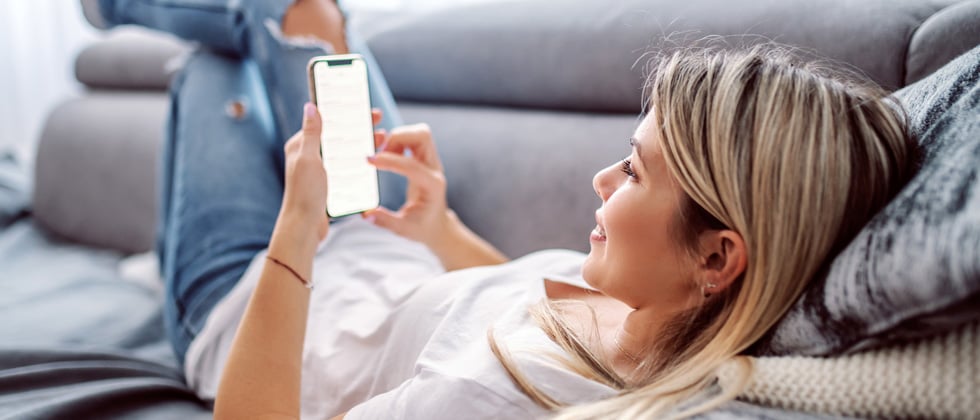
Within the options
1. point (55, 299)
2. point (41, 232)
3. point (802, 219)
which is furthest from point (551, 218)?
point (41, 232)

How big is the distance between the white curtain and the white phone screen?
1.90 meters

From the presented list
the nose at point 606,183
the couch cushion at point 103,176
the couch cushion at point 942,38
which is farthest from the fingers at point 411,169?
the couch cushion at point 103,176

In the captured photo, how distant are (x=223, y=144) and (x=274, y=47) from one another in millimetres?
165

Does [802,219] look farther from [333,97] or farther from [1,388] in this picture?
[1,388]

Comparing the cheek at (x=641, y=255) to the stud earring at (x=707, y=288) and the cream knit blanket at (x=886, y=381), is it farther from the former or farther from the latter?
the cream knit blanket at (x=886, y=381)

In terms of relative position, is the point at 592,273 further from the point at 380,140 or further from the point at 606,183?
the point at 380,140

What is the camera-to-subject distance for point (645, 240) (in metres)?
0.62

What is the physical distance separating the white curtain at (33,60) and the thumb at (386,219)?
187cm

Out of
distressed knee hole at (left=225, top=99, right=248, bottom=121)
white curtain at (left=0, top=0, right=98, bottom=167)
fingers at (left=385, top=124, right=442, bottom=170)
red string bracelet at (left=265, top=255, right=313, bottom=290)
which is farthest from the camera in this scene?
white curtain at (left=0, top=0, right=98, bottom=167)

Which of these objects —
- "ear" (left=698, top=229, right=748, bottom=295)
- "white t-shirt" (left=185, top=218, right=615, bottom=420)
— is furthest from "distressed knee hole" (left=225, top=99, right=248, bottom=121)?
"ear" (left=698, top=229, right=748, bottom=295)

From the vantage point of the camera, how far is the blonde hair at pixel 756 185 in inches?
20.7

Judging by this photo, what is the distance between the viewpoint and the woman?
1.76 ft

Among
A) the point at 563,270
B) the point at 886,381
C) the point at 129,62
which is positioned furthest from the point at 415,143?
the point at 129,62

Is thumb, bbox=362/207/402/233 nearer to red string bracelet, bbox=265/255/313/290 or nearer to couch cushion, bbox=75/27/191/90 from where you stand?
red string bracelet, bbox=265/255/313/290
